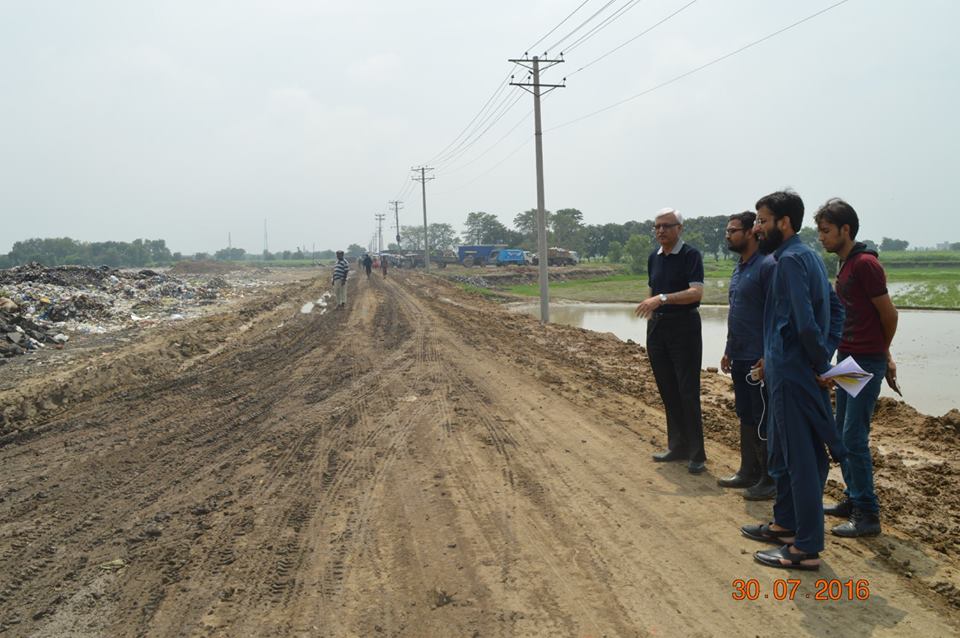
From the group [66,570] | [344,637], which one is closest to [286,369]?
[66,570]

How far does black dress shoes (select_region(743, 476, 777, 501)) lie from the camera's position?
4.22 m

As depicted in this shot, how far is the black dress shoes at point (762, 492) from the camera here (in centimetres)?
422

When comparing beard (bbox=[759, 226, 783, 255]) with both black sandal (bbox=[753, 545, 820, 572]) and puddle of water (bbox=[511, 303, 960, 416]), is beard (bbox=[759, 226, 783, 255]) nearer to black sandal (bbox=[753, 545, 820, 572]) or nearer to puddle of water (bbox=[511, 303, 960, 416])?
black sandal (bbox=[753, 545, 820, 572])

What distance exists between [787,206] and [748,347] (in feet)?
3.76

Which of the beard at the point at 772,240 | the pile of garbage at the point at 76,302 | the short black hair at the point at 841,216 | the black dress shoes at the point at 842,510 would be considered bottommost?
the black dress shoes at the point at 842,510

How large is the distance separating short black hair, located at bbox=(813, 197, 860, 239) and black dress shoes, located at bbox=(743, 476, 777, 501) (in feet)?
5.59

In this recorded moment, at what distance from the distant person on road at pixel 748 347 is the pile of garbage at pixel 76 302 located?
11607 mm

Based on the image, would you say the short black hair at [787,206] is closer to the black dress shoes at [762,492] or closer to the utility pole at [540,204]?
the black dress shoes at [762,492]

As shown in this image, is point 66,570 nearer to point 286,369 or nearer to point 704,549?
point 704,549

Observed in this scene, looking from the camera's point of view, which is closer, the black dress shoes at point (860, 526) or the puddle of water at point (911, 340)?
the black dress shoes at point (860, 526)

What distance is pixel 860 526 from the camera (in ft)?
12.1

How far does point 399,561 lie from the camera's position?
3379 mm

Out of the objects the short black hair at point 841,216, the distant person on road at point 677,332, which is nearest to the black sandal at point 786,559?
the distant person on road at point 677,332

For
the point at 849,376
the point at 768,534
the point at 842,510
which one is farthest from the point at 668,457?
the point at 849,376
